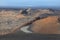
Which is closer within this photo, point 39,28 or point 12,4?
point 39,28

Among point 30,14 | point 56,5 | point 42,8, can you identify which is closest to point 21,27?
point 30,14

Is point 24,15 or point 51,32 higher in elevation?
point 24,15

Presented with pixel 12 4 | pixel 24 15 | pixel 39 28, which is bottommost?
pixel 39 28

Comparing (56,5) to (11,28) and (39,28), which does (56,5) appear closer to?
(39,28)

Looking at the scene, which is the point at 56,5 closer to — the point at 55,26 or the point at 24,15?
the point at 55,26
